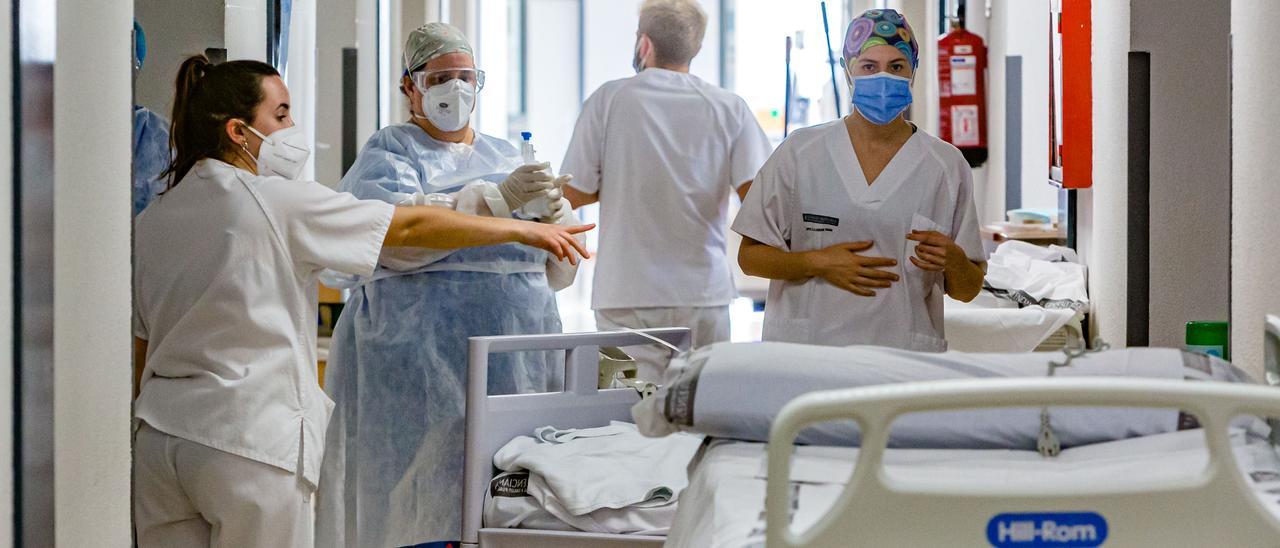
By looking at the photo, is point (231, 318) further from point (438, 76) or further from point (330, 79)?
point (330, 79)

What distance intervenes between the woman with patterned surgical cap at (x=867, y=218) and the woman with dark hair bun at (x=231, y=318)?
0.73m

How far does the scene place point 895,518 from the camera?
1141 mm

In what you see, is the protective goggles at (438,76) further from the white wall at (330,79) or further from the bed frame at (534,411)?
the white wall at (330,79)

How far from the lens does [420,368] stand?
2799mm

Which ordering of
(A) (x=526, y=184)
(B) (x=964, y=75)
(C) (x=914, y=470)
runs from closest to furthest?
(C) (x=914, y=470)
(A) (x=526, y=184)
(B) (x=964, y=75)

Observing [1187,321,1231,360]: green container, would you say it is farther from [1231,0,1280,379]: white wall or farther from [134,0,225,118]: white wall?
[134,0,225,118]: white wall

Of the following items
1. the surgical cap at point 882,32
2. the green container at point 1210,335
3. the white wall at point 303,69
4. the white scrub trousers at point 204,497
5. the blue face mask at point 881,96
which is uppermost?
the white wall at point 303,69

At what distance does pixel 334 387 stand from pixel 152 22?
89 cm

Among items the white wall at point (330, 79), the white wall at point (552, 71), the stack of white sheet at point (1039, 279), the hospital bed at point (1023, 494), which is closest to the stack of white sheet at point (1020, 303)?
the stack of white sheet at point (1039, 279)

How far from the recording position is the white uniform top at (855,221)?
2.39 meters

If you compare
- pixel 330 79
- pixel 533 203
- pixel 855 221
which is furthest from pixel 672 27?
pixel 330 79

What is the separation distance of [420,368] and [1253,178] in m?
1.63

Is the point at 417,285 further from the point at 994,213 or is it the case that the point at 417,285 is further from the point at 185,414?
the point at 994,213

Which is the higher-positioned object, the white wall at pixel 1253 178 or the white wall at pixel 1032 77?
the white wall at pixel 1032 77
